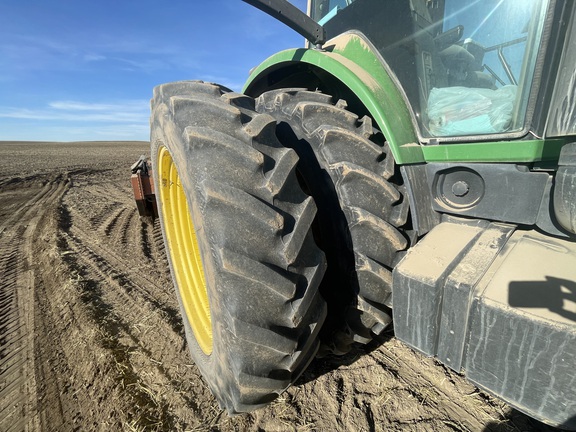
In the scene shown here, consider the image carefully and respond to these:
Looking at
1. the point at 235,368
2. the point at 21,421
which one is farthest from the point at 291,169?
the point at 21,421

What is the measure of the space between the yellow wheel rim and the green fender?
1.05m

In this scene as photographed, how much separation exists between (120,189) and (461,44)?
26.9 ft

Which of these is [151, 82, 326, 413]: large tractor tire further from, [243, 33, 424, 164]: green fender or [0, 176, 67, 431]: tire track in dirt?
[0, 176, 67, 431]: tire track in dirt

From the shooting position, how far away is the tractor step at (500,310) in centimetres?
82

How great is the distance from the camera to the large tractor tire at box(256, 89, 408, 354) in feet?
4.27

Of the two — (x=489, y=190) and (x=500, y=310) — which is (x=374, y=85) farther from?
(x=500, y=310)

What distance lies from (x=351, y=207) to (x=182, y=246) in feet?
4.62

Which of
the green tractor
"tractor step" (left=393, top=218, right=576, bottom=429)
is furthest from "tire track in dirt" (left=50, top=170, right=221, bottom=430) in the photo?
"tractor step" (left=393, top=218, right=576, bottom=429)

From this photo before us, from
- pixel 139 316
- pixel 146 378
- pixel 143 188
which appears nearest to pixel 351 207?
pixel 146 378

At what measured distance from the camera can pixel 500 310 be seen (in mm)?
872

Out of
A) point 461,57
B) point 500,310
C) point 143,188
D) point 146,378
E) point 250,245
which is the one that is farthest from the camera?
point 143,188

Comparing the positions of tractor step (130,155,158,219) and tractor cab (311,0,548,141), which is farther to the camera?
tractor step (130,155,158,219)

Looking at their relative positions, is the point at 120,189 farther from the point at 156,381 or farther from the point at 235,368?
the point at 235,368

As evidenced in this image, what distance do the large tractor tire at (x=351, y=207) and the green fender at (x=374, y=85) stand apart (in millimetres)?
100
